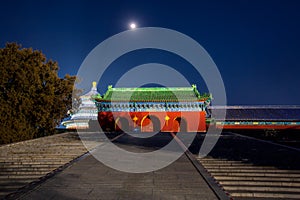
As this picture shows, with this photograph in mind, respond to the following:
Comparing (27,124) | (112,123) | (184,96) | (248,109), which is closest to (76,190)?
(27,124)

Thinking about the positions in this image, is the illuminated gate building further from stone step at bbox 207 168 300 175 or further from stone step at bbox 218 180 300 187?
stone step at bbox 218 180 300 187

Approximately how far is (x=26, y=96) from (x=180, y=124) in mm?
13423

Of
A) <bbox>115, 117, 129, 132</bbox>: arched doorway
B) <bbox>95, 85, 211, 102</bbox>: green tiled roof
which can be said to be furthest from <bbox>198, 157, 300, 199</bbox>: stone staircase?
<bbox>115, 117, 129, 132</bbox>: arched doorway

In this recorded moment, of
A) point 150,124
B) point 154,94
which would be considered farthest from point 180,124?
point 154,94

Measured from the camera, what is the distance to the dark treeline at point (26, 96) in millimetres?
12875

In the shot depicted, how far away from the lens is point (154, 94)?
23.9m

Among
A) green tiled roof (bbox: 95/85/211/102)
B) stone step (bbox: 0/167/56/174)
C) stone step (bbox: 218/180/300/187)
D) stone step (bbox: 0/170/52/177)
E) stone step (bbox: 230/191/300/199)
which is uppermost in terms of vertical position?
green tiled roof (bbox: 95/85/211/102)

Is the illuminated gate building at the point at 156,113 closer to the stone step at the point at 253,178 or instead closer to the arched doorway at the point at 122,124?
the arched doorway at the point at 122,124

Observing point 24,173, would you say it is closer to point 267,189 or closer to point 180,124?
point 267,189

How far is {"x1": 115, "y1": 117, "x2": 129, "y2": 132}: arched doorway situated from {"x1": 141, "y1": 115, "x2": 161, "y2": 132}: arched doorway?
152 centimetres

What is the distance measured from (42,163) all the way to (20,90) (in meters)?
8.71

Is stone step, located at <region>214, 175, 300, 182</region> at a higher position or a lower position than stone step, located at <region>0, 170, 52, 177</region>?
lower

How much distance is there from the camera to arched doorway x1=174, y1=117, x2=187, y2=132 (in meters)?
21.9

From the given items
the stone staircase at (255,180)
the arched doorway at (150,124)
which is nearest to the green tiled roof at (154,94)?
the arched doorway at (150,124)
